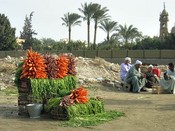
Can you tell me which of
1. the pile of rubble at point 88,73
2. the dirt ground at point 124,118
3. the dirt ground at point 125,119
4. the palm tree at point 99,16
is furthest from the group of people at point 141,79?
the palm tree at point 99,16

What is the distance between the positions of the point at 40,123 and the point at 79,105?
957 millimetres

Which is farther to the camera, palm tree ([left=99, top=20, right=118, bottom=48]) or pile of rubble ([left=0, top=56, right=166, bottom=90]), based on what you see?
palm tree ([left=99, top=20, right=118, bottom=48])

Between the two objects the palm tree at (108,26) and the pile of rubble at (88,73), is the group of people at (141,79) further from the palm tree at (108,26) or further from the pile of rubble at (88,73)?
the palm tree at (108,26)

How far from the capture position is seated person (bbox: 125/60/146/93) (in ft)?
49.3

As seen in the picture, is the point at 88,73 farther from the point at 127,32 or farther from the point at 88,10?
the point at 127,32

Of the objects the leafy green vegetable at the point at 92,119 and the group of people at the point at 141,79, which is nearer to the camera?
the leafy green vegetable at the point at 92,119

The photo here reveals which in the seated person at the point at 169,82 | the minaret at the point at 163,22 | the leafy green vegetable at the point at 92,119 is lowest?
the leafy green vegetable at the point at 92,119

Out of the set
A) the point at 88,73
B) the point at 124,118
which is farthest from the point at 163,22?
the point at 124,118

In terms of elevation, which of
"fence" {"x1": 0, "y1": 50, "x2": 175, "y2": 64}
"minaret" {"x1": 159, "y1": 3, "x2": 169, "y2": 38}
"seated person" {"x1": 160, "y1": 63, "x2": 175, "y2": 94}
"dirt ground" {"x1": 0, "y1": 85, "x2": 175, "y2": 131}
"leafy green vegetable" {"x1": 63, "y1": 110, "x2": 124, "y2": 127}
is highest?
"minaret" {"x1": 159, "y1": 3, "x2": 169, "y2": 38}

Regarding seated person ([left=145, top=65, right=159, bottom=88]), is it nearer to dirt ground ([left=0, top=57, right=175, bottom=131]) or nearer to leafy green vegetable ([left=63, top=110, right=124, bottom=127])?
dirt ground ([left=0, top=57, right=175, bottom=131])

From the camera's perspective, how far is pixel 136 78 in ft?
49.3

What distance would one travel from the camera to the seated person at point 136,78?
49.3ft

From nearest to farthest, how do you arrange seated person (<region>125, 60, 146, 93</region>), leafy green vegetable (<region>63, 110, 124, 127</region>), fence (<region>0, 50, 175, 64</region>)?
leafy green vegetable (<region>63, 110, 124, 127</region>)
seated person (<region>125, 60, 146, 93</region>)
fence (<region>0, 50, 175, 64</region>)

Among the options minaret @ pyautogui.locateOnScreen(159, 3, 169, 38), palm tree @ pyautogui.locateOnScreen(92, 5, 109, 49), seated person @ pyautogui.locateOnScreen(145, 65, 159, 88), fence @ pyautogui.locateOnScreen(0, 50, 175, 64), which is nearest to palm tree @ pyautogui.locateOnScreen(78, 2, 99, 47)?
palm tree @ pyautogui.locateOnScreen(92, 5, 109, 49)
